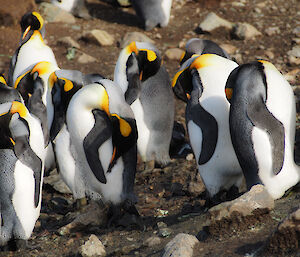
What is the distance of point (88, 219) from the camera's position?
491cm

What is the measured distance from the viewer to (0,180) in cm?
464

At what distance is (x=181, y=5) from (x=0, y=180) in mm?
6263

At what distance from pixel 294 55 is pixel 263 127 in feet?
11.6

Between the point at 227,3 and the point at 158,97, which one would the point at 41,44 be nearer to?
the point at 158,97

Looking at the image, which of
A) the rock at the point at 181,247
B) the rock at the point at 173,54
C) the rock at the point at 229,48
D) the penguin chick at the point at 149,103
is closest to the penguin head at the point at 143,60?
the penguin chick at the point at 149,103

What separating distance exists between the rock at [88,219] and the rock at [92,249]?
89cm

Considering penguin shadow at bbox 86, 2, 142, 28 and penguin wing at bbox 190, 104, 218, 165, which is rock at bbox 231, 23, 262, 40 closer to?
penguin shadow at bbox 86, 2, 142, 28

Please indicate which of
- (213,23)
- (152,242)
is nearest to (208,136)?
(152,242)

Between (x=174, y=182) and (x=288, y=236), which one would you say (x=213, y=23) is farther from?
(x=288, y=236)

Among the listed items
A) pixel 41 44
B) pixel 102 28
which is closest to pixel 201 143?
pixel 41 44

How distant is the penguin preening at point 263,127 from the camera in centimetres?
461

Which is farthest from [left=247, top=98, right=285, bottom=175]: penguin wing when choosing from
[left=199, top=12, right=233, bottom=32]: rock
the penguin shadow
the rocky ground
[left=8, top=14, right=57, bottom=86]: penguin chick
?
the penguin shadow

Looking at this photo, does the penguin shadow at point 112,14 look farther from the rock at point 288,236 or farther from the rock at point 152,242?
the rock at point 288,236

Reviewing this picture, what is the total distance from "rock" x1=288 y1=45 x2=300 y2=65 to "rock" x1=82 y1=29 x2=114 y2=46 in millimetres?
2493
